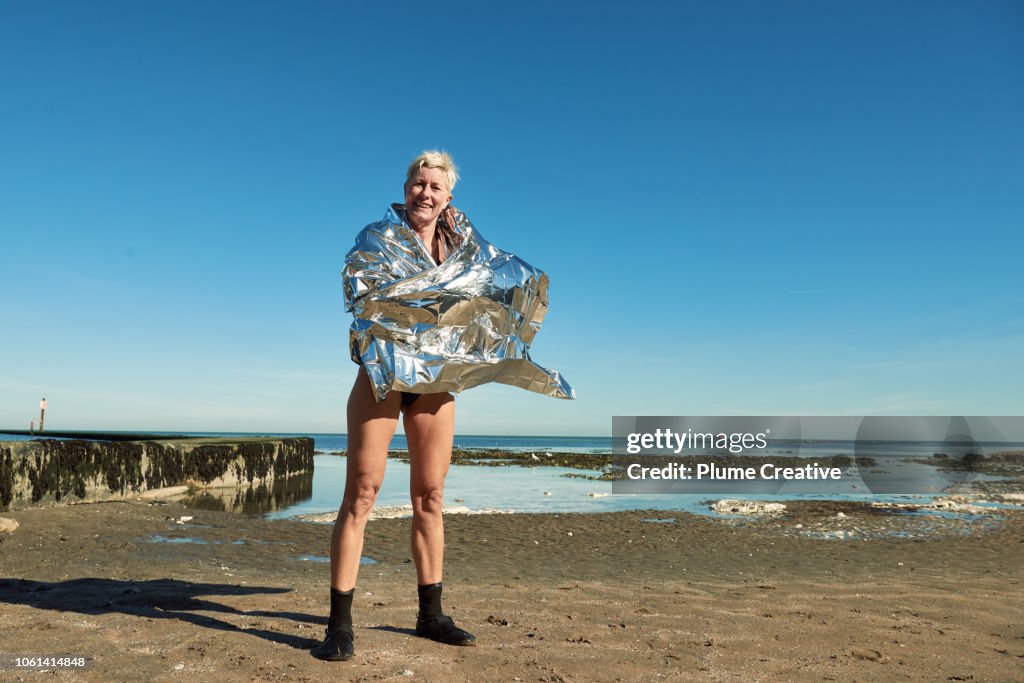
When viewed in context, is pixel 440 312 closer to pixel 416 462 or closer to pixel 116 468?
pixel 416 462

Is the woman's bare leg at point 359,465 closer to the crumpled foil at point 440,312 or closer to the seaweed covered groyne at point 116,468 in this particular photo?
the crumpled foil at point 440,312

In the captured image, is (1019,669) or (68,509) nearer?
(1019,669)

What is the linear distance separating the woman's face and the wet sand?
239cm

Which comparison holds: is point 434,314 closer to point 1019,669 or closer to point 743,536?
point 1019,669

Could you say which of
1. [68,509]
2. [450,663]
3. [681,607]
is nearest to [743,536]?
[681,607]

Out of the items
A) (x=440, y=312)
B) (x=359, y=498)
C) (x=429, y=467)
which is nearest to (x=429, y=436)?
(x=429, y=467)

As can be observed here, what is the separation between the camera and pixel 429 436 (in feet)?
12.4

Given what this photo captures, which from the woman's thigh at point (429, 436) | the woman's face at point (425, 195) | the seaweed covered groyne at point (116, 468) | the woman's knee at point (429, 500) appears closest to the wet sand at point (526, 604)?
the woman's knee at point (429, 500)

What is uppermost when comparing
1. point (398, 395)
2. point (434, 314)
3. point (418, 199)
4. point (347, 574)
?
point (418, 199)

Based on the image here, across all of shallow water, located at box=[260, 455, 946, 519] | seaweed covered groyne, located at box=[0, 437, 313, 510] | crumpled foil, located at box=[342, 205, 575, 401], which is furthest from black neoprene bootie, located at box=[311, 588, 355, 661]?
seaweed covered groyne, located at box=[0, 437, 313, 510]

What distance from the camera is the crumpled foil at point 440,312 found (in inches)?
137

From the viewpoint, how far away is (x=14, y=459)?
9.34 meters

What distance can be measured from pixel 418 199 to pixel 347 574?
213 cm

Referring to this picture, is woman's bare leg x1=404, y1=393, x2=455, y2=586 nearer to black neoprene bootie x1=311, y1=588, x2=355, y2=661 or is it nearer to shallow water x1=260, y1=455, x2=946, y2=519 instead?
black neoprene bootie x1=311, y1=588, x2=355, y2=661
